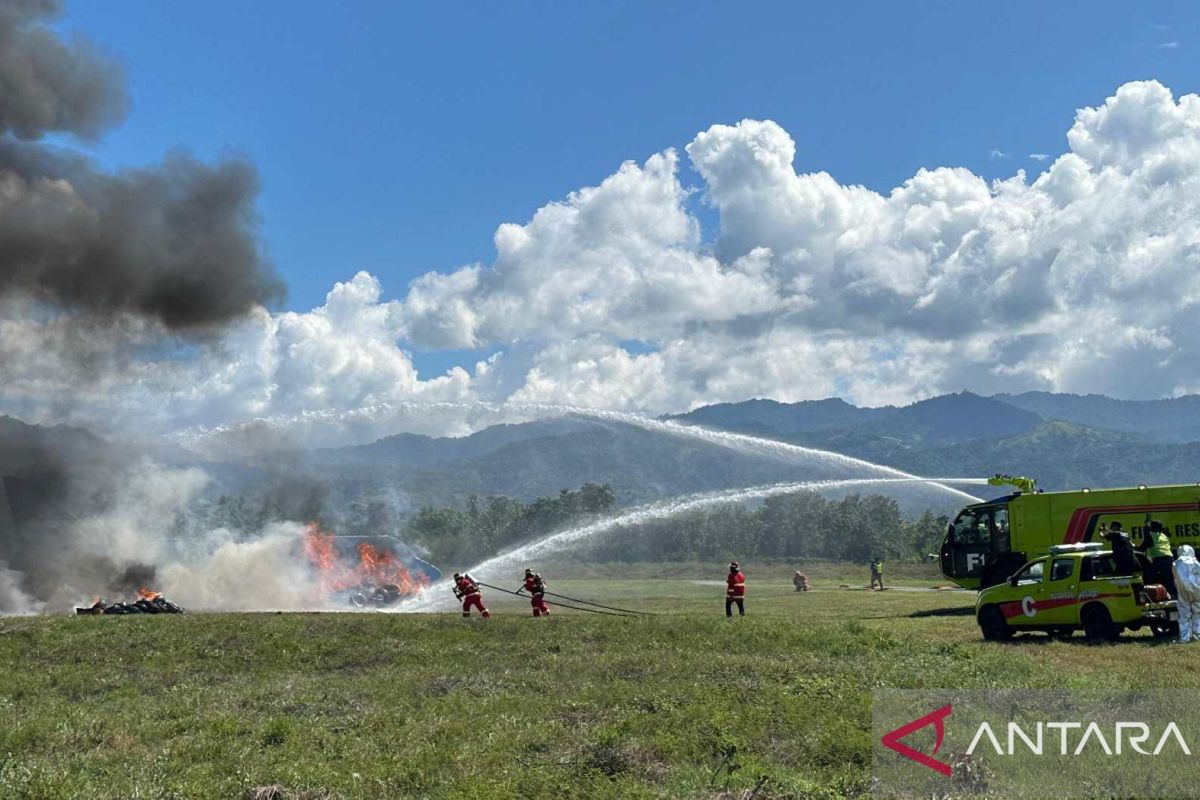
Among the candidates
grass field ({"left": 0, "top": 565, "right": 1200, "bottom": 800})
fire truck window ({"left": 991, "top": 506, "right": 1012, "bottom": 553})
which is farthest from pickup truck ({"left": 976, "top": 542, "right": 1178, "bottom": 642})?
fire truck window ({"left": 991, "top": 506, "right": 1012, "bottom": 553})

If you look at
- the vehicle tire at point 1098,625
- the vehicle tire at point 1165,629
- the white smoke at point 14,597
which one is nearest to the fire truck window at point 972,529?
the vehicle tire at point 1165,629

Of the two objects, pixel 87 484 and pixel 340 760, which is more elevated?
pixel 87 484

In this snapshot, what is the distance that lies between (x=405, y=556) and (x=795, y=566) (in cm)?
6112

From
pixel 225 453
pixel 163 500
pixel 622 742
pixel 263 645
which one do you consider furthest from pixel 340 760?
pixel 225 453

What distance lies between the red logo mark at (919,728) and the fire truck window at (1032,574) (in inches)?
417

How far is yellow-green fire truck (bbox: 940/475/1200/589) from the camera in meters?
32.8

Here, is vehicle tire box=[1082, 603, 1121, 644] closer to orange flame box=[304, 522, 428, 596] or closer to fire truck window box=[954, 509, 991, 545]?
fire truck window box=[954, 509, 991, 545]

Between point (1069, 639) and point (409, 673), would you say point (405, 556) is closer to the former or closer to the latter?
point (409, 673)

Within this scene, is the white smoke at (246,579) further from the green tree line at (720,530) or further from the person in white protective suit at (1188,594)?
the green tree line at (720,530)

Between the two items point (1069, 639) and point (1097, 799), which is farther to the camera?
point (1069, 639)

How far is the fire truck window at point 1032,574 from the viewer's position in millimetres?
22750

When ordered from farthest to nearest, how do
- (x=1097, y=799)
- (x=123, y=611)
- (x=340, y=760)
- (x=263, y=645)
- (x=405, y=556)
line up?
(x=405, y=556), (x=123, y=611), (x=263, y=645), (x=340, y=760), (x=1097, y=799)

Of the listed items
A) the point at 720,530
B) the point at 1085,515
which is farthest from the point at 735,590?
the point at 720,530

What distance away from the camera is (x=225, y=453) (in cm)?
5459
